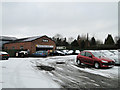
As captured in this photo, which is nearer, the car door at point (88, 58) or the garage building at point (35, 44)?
the car door at point (88, 58)

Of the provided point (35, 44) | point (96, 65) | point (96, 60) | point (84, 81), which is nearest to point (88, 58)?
point (96, 60)

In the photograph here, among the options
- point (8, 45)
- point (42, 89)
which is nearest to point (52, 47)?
point (8, 45)

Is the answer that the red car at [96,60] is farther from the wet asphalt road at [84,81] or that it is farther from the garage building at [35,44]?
the garage building at [35,44]

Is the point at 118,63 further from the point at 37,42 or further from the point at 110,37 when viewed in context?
the point at 110,37

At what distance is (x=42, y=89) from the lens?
4.72 metres

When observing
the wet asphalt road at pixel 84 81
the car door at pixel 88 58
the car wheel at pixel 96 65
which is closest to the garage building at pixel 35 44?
the car door at pixel 88 58

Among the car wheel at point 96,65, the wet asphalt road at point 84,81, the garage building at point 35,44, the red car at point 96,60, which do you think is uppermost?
the garage building at point 35,44

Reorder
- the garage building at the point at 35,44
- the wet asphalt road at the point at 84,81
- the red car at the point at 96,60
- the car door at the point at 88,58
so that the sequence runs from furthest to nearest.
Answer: the garage building at the point at 35,44 < the car door at the point at 88,58 < the red car at the point at 96,60 < the wet asphalt road at the point at 84,81

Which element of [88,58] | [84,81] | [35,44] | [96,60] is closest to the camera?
[84,81]

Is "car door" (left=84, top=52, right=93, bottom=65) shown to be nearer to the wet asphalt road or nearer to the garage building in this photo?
the wet asphalt road

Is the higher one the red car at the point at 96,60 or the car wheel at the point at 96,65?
the red car at the point at 96,60

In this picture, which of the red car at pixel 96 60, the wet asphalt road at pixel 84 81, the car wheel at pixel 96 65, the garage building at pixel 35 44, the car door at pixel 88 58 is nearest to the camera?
the wet asphalt road at pixel 84 81

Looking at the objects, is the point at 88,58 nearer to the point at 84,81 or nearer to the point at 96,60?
the point at 96,60

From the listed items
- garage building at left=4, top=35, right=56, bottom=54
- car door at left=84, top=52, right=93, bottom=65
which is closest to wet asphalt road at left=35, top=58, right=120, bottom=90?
car door at left=84, top=52, right=93, bottom=65
